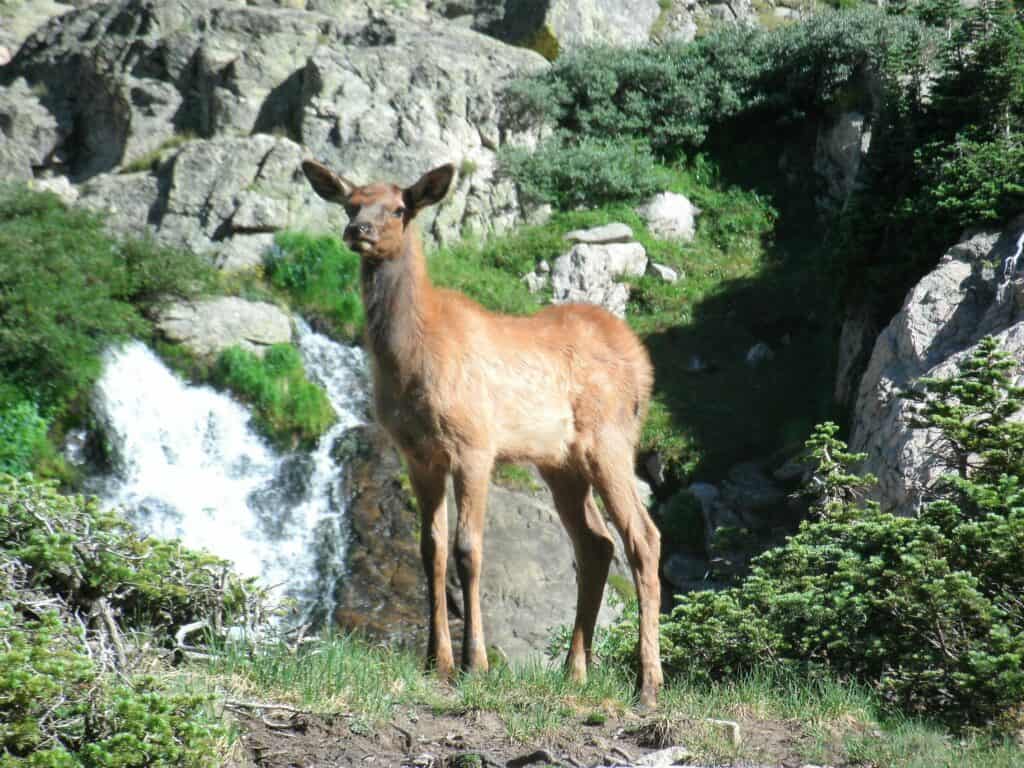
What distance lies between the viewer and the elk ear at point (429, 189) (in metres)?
7.30

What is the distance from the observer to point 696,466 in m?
17.5

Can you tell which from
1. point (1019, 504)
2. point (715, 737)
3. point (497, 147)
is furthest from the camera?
point (497, 147)

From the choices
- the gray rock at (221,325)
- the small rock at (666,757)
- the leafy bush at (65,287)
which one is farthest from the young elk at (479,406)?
the gray rock at (221,325)

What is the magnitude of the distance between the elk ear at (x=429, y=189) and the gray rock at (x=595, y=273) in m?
13.0

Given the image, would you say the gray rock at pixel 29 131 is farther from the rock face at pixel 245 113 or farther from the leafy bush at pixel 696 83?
the leafy bush at pixel 696 83

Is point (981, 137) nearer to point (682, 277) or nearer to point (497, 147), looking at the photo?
point (682, 277)

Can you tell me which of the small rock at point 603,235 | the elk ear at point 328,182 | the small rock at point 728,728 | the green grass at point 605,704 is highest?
the elk ear at point 328,182

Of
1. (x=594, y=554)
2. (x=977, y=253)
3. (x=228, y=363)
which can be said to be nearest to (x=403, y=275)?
(x=594, y=554)

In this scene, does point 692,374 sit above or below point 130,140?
below

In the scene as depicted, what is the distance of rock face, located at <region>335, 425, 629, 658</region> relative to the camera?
13.3 m

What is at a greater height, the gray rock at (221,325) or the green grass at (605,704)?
the green grass at (605,704)

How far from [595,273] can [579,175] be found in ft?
9.35

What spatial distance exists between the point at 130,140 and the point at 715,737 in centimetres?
2104

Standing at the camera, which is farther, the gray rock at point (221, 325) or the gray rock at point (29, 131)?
the gray rock at point (29, 131)
